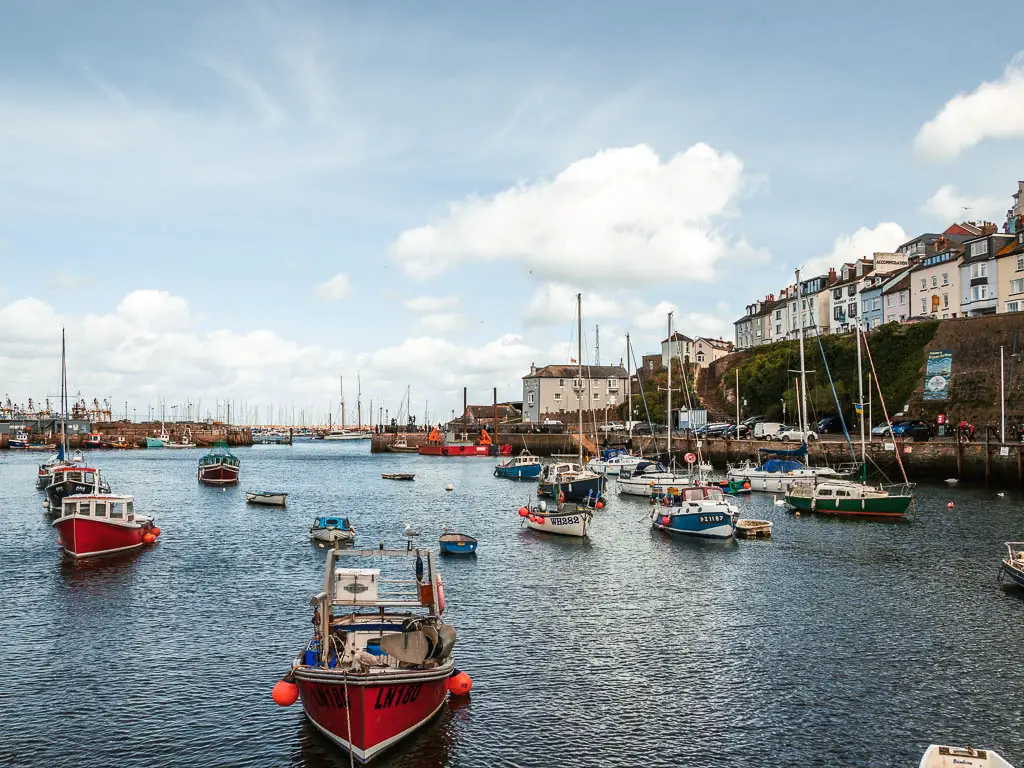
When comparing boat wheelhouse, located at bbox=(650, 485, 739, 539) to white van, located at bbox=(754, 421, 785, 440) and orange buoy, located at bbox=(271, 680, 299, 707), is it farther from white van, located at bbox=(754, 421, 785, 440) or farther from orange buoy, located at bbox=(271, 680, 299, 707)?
white van, located at bbox=(754, 421, 785, 440)

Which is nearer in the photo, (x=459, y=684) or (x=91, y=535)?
(x=459, y=684)

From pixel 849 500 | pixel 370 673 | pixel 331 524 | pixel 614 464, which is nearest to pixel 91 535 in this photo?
pixel 331 524

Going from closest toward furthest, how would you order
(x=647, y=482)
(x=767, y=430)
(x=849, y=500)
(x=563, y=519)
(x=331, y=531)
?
(x=331, y=531) < (x=563, y=519) < (x=849, y=500) < (x=647, y=482) < (x=767, y=430)

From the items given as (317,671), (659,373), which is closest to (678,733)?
(317,671)

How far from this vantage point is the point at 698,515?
44844mm

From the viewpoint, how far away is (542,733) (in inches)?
736

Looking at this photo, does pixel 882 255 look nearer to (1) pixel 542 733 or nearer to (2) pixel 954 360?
(2) pixel 954 360

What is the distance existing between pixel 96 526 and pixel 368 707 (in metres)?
29.7

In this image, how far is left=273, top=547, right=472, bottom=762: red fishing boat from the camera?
16.3 metres

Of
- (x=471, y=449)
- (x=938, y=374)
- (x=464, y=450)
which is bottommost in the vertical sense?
(x=464, y=450)

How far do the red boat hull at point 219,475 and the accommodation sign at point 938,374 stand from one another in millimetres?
74591

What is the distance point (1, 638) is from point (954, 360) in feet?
294

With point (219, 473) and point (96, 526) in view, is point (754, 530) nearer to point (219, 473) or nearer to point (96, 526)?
point (96, 526)

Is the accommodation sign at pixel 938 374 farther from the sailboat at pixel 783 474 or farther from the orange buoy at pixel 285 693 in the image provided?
the orange buoy at pixel 285 693
